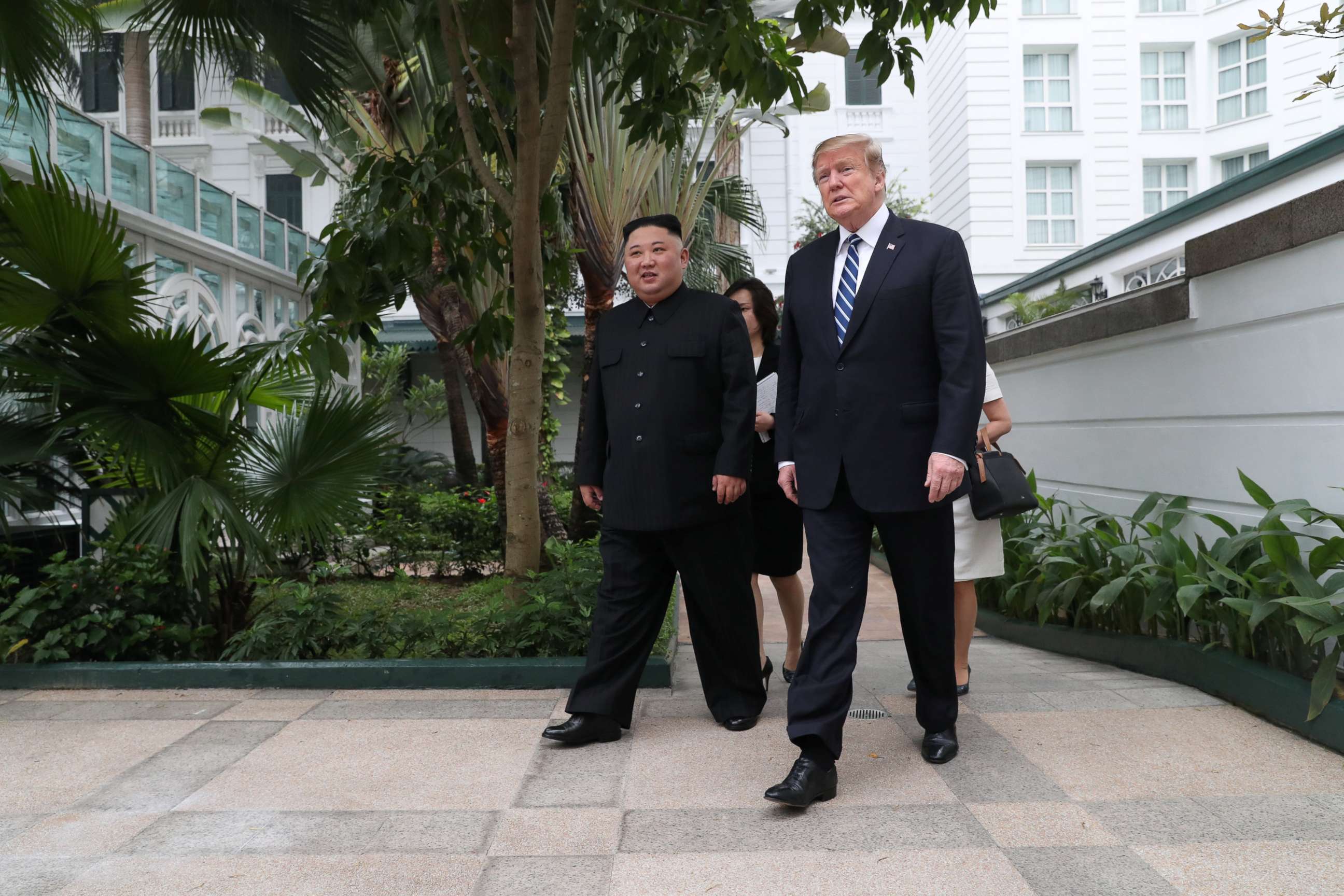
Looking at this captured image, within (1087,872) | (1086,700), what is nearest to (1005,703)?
(1086,700)

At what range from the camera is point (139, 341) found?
Answer: 483cm

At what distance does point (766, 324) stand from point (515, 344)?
126 centimetres

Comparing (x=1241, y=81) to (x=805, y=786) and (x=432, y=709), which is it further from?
(x=805, y=786)

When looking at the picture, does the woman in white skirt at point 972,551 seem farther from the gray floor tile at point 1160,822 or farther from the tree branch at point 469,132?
the tree branch at point 469,132

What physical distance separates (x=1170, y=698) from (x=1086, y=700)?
0.35m

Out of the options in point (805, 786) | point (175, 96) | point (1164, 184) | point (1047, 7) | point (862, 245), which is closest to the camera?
point (805, 786)

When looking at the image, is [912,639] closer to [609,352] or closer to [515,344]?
[609,352]

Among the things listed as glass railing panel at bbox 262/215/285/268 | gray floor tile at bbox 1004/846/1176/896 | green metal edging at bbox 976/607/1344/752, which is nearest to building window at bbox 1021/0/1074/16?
glass railing panel at bbox 262/215/285/268

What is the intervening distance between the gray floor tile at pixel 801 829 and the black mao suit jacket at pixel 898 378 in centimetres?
90

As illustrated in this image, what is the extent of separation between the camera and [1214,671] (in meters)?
4.33

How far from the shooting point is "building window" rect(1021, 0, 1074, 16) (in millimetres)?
22781

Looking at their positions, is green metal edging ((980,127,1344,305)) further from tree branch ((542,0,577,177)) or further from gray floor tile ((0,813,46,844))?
gray floor tile ((0,813,46,844))

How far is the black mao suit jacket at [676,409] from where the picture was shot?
3.85m

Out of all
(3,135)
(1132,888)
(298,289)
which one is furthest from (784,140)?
(1132,888)
